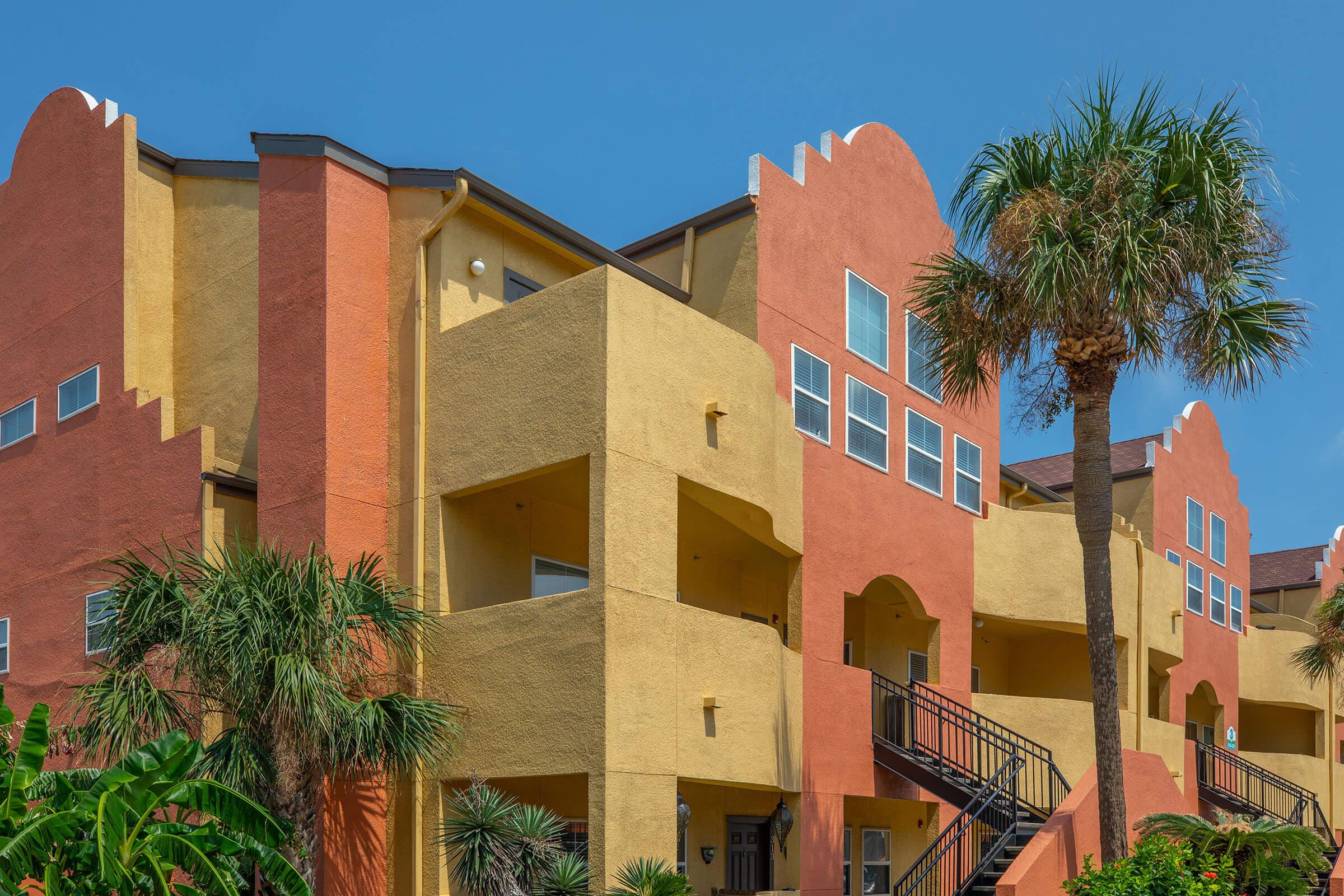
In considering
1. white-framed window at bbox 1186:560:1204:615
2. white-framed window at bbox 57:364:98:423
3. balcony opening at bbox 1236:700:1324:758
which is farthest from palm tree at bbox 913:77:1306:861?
balcony opening at bbox 1236:700:1324:758

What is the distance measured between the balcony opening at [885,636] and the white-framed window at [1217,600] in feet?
45.2

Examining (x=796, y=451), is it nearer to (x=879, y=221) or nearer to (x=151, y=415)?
(x=879, y=221)

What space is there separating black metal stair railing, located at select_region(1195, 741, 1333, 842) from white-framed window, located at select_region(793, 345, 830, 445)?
1468 cm

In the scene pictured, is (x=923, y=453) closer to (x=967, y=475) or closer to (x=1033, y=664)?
(x=967, y=475)

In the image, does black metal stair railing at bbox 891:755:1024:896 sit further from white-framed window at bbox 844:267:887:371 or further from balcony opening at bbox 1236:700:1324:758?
balcony opening at bbox 1236:700:1324:758

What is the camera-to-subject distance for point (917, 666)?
25734 millimetres

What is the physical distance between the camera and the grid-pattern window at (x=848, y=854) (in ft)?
75.0

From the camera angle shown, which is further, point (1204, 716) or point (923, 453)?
point (1204, 716)

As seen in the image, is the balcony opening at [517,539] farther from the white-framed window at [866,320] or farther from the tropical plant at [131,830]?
the white-framed window at [866,320]

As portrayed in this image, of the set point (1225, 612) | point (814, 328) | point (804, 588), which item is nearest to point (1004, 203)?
Answer: point (814, 328)

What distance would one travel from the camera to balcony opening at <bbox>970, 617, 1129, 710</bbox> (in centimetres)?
3045

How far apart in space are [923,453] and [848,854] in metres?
7.01

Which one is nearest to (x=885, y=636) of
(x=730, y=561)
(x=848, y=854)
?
(x=848, y=854)

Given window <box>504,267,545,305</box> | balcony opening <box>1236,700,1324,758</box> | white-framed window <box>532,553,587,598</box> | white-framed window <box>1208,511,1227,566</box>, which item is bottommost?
balcony opening <box>1236,700,1324,758</box>
